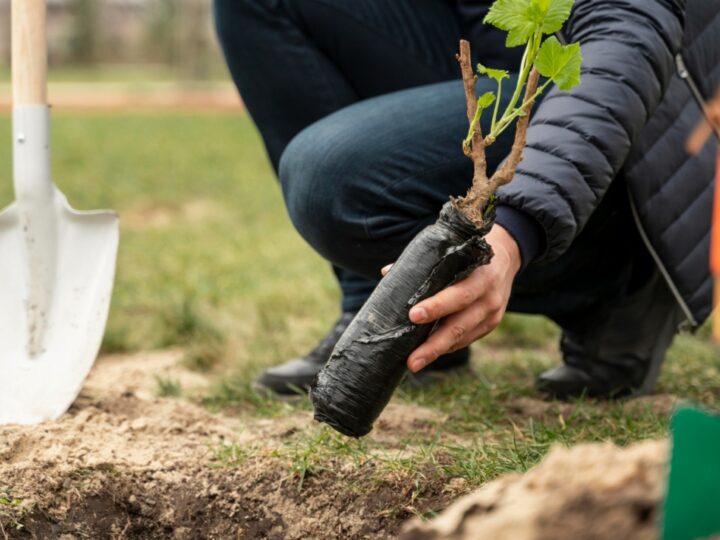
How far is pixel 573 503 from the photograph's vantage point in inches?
33.7

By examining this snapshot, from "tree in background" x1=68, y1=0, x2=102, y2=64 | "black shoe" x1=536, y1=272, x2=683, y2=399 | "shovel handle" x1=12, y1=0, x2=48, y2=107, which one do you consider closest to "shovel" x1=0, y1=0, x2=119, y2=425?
"shovel handle" x1=12, y1=0, x2=48, y2=107

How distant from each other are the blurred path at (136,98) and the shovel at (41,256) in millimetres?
11087

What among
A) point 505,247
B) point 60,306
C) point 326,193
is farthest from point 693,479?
point 60,306

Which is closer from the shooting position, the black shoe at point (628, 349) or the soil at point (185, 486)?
the soil at point (185, 486)

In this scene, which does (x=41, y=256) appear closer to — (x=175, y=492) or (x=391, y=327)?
(x=175, y=492)

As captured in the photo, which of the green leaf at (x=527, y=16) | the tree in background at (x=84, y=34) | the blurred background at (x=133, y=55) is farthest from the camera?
the tree in background at (x=84, y=34)

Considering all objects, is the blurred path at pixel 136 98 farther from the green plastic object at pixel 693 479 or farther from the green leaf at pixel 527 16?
the green plastic object at pixel 693 479

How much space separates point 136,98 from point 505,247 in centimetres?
1471

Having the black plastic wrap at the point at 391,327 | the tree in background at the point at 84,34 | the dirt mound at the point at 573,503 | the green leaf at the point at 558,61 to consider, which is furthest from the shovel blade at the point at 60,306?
the tree in background at the point at 84,34

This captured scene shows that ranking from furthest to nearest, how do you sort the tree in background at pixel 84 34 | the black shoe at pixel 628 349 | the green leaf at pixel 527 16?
the tree in background at pixel 84 34 < the black shoe at pixel 628 349 < the green leaf at pixel 527 16

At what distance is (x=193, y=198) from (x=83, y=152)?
7.07 ft

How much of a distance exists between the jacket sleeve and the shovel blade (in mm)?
959

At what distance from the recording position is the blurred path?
13.5m

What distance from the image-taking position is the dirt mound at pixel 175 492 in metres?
1.51
